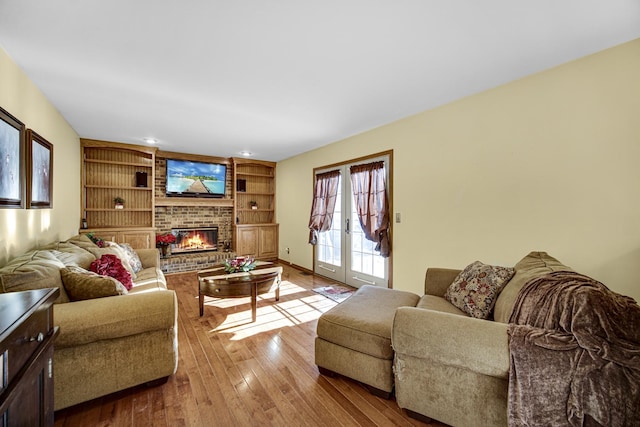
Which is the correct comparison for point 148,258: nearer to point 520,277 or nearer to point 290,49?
point 290,49

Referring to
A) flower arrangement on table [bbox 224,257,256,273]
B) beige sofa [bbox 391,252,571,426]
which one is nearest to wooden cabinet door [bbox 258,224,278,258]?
flower arrangement on table [bbox 224,257,256,273]

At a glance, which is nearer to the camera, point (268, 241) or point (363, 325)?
point (363, 325)

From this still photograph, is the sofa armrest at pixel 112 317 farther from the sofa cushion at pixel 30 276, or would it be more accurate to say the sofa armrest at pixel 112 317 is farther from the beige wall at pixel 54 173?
the beige wall at pixel 54 173

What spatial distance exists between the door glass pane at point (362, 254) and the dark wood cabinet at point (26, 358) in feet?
11.4

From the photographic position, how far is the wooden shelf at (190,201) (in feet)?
17.5

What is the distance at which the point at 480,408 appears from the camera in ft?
4.67

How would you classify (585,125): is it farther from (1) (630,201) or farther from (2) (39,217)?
(2) (39,217)

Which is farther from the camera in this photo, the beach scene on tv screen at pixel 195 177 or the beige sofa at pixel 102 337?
Result: the beach scene on tv screen at pixel 195 177

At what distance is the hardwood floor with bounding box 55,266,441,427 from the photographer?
5.36ft

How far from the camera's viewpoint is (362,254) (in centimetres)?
425

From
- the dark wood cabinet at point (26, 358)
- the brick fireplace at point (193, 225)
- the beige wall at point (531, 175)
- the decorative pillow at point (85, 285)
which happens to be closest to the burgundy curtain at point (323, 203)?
the beige wall at point (531, 175)

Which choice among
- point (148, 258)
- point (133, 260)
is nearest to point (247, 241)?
point (148, 258)

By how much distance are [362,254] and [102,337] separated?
10.8ft

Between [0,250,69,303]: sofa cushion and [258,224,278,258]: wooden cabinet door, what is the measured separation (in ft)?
14.7
